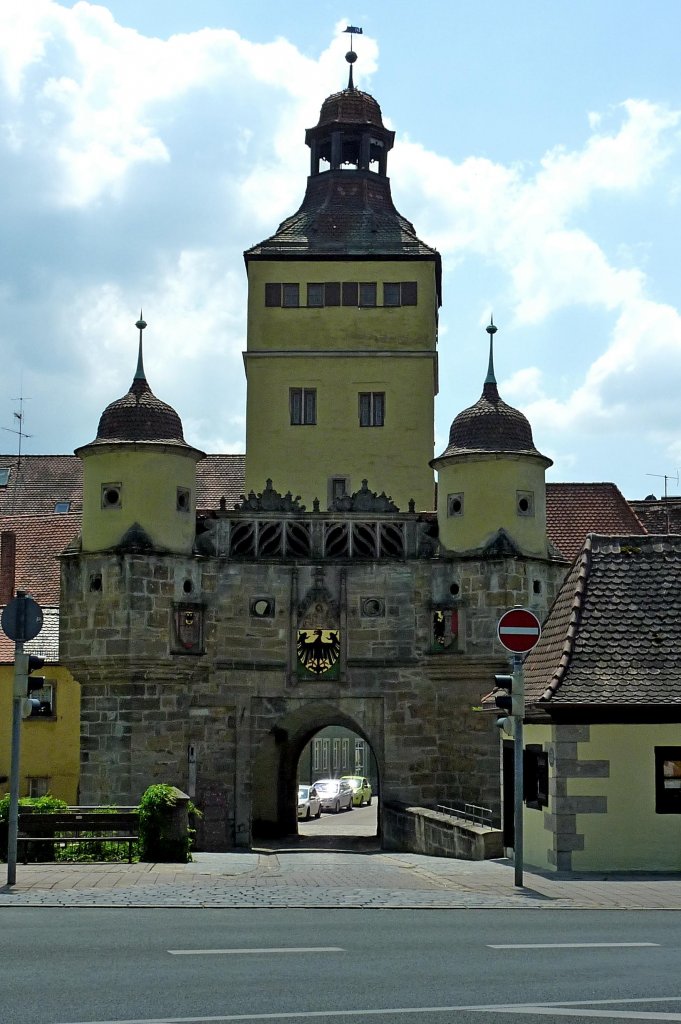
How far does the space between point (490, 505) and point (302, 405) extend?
1064 cm

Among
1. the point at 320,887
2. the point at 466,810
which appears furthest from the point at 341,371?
the point at 320,887

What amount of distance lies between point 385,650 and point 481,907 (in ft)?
66.8

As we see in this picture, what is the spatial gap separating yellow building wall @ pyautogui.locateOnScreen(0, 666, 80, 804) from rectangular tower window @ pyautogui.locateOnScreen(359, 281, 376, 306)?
13788mm

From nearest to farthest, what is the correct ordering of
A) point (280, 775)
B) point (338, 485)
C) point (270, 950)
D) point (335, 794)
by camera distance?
point (270, 950) < point (338, 485) < point (280, 775) < point (335, 794)

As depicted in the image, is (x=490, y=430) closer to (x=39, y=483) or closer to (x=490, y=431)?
(x=490, y=431)

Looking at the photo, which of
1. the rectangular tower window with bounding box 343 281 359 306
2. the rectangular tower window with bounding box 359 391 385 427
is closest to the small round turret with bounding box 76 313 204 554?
the rectangular tower window with bounding box 359 391 385 427

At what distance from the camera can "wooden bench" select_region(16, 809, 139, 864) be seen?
21844 millimetres

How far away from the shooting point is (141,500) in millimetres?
35781

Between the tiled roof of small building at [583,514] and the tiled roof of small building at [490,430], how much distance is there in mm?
9458

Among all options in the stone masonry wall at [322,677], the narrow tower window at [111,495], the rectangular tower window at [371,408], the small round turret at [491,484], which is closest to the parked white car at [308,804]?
the rectangular tower window at [371,408]

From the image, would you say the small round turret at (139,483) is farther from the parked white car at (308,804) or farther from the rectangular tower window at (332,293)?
the parked white car at (308,804)

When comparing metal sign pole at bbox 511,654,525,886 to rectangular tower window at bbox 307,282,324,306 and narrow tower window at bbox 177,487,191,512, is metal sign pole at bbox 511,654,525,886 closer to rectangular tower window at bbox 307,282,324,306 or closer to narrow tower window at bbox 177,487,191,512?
narrow tower window at bbox 177,487,191,512

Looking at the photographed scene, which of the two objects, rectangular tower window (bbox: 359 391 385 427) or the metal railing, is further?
rectangular tower window (bbox: 359 391 385 427)

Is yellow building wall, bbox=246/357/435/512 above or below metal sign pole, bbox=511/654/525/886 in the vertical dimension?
above
